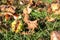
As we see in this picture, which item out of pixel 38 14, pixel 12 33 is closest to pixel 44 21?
pixel 38 14

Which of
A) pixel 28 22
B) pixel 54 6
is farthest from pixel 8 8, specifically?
pixel 54 6

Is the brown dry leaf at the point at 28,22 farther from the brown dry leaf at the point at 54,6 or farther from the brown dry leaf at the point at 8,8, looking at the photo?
the brown dry leaf at the point at 54,6

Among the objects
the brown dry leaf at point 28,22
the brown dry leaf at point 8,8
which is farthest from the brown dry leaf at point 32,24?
the brown dry leaf at point 8,8

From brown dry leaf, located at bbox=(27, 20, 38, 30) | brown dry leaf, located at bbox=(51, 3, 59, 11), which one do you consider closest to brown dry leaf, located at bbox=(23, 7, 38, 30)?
brown dry leaf, located at bbox=(27, 20, 38, 30)

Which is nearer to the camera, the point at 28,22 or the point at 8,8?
the point at 28,22

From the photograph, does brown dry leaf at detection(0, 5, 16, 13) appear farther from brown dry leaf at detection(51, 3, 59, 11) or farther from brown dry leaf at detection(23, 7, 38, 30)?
brown dry leaf at detection(51, 3, 59, 11)

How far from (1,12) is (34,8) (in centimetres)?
44

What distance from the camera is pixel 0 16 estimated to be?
270cm

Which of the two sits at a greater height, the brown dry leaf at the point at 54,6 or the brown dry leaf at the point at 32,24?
the brown dry leaf at the point at 54,6

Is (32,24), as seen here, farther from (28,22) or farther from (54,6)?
(54,6)

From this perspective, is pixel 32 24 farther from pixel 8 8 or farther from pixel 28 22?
pixel 8 8

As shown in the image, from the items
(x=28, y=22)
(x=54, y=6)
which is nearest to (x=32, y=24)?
(x=28, y=22)

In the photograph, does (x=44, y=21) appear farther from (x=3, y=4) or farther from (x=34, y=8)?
(x=3, y=4)

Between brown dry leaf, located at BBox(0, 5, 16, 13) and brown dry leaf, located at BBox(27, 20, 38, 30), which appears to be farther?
brown dry leaf, located at BBox(0, 5, 16, 13)
